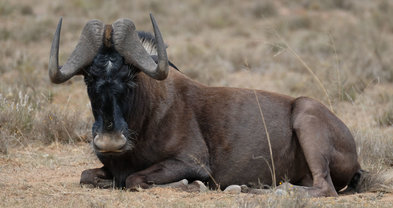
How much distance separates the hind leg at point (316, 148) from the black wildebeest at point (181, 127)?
11mm

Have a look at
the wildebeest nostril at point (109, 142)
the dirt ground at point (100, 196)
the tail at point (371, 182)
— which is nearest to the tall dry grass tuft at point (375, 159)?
the tail at point (371, 182)


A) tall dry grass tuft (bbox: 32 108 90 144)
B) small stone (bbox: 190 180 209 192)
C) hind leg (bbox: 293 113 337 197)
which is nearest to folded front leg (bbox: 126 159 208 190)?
small stone (bbox: 190 180 209 192)

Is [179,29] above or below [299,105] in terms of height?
below

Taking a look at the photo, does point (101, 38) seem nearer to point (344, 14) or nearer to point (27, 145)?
point (27, 145)

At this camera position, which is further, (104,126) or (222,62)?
(222,62)

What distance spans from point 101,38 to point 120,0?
77.7 ft

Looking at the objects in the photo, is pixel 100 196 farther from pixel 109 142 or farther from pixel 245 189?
pixel 245 189

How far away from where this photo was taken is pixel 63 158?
29.9 feet

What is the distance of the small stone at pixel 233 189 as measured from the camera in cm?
720

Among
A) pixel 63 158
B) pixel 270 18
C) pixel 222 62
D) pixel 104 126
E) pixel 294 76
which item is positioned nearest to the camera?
pixel 104 126

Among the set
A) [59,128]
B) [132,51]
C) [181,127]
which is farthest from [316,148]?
[59,128]

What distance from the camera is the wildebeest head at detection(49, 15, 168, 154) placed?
260 inches

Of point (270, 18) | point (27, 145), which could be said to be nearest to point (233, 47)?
point (270, 18)

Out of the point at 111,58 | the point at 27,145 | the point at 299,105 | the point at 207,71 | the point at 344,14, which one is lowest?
the point at 344,14
